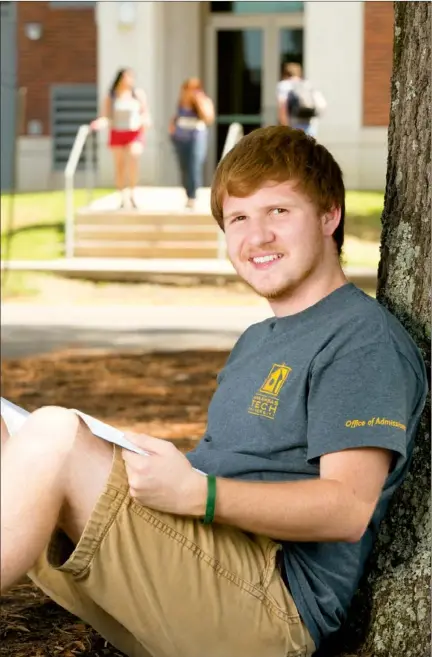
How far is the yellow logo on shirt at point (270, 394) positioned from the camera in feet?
9.02

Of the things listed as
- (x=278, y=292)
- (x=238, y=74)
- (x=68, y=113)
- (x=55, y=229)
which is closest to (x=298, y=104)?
(x=55, y=229)

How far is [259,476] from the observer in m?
2.75

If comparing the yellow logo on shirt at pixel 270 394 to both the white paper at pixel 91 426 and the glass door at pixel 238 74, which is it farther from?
the glass door at pixel 238 74

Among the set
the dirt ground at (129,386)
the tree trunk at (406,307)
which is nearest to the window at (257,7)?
the dirt ground at (129,386)

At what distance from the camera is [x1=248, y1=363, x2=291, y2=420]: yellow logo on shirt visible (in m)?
2.75

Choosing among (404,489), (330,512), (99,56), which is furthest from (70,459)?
(99,56)

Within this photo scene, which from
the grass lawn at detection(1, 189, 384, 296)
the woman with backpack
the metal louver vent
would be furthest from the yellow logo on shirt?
the metal louver vent

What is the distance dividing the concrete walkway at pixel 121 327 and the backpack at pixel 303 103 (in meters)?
5.39

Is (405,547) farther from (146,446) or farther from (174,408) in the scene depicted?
(174,408)

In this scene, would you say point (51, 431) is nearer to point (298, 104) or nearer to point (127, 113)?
point (127, 113)

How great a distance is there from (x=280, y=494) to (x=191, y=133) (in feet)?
43.7

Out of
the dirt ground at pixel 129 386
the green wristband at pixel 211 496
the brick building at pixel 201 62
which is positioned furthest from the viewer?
the brick building at pixel 201 62

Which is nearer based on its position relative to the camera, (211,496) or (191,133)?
(211,496)

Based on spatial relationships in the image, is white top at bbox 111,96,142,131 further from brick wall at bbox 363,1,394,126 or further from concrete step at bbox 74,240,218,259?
brick wall at bbox 363,1,394,126
